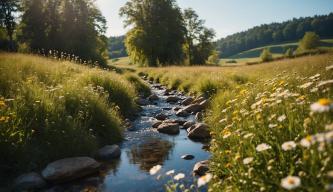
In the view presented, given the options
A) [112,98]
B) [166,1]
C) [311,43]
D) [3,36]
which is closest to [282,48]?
[311,43]

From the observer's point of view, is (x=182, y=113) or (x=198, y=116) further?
(x=182, y=113)

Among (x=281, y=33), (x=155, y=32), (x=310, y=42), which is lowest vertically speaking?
(x=310, y=42)

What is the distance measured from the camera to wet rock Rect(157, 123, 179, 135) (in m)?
9.66

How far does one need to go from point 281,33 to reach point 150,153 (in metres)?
147

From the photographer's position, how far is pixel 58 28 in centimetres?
4019

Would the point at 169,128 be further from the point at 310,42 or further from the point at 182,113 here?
the point at 310,42

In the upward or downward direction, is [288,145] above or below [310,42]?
below

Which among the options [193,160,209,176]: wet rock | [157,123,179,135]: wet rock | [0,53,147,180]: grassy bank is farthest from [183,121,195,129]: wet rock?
[193,160,209,176]: wet rock

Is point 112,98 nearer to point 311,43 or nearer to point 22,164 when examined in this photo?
point 22,164

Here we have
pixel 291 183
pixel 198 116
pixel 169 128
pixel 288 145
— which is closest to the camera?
pixel 291 183

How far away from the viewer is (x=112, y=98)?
38.4 ft

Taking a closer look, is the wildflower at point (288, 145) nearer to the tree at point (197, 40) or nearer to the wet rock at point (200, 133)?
the wet rock at point (200, 133)

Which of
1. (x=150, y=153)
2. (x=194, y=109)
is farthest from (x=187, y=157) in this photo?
(x=194, y=109)

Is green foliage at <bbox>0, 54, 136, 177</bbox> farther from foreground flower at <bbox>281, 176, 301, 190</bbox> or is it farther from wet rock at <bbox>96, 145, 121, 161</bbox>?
foreground flower at <bbox>281, 176, 301, 190</bbox>
